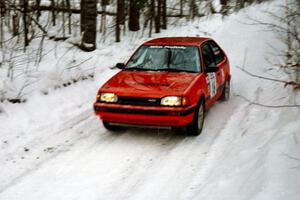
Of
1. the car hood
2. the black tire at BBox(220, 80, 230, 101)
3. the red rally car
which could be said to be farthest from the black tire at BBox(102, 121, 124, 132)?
the black tire at BBox(220, 80, 230, 101)

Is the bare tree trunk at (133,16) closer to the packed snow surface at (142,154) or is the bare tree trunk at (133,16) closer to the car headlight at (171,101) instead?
the packed snow surface at (142,154)

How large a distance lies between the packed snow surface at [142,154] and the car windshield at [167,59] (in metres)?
1.15

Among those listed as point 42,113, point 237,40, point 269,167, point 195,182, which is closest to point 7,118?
point 42,113

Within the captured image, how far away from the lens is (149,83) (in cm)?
693

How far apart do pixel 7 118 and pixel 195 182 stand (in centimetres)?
371

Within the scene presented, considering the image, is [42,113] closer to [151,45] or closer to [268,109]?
[151,45]

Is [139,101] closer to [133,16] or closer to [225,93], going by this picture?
[225,93]

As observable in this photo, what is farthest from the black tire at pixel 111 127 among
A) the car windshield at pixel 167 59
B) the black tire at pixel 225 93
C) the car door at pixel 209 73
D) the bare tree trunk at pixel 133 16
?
the bare tree trunk at pixel 133 16

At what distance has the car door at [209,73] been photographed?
7.77 m

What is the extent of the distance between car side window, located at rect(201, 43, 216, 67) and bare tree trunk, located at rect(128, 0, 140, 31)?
6.79 m

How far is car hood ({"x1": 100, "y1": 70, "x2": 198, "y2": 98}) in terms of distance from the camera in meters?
6.62

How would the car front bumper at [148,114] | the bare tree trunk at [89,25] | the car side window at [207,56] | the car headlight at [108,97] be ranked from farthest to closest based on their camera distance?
the bare tree trunk at [89,25], the car side window at [207,56], the car headlight at [108,97], the car front bumper at [148,114]

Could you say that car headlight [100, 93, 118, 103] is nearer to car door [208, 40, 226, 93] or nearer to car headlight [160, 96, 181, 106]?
car headlight [160, 96, 181, 106]

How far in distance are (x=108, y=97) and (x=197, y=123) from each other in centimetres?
153
